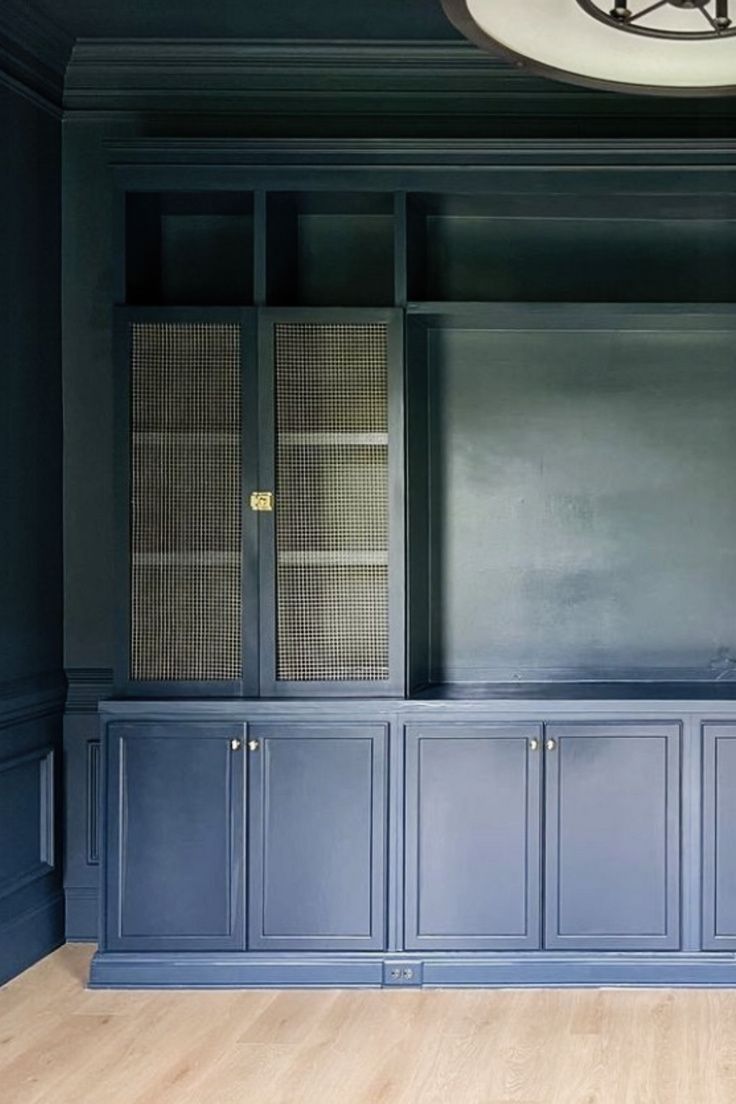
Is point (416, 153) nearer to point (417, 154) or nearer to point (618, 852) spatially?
point (417, 154)

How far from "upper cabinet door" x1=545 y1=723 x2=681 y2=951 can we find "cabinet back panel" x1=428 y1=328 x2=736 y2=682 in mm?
548

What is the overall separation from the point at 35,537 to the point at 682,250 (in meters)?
2.45

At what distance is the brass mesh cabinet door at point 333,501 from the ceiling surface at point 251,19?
1054mm

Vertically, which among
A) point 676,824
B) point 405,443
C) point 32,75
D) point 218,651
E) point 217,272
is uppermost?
point 32,75

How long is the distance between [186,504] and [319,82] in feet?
5.31

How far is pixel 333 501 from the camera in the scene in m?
3.56

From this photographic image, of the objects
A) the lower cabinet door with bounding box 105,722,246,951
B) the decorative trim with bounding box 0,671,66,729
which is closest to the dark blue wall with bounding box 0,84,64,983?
the decorative trim with bounding box 0,671,66,729

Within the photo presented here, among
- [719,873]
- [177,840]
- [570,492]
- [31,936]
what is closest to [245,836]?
[177,840]

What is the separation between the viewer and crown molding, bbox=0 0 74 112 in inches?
143

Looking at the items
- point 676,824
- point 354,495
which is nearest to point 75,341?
point 354,495

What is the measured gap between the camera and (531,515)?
3994 millimetres

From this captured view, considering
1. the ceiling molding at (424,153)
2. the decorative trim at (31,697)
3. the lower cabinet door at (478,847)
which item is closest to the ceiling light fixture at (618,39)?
A: the ceiling molding at (424,153)

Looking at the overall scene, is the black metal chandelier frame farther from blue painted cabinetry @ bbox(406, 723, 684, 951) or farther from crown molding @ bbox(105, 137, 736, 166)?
blue painted cabinetry @ bbox(406, 723, 684, 951)

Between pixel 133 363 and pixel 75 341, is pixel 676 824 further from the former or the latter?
pixel 75 341
